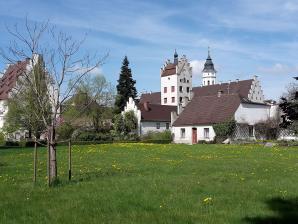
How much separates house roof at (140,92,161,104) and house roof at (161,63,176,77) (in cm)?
599

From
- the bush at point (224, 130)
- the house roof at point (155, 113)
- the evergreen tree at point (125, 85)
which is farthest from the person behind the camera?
the evergreen tree at point (125, 85)

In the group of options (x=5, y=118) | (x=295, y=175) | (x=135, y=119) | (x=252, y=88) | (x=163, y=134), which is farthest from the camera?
(x=252, y=88)

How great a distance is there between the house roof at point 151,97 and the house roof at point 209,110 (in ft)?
135

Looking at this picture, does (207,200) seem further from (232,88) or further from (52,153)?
(232,88)

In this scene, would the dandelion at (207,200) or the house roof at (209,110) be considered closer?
the dandelion at (207,200)

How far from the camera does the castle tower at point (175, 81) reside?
96.7 meters

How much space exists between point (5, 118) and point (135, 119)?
21.4m

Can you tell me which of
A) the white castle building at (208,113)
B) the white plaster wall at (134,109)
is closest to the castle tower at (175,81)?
the white castle building at (208,113)

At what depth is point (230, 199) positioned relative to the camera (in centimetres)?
969

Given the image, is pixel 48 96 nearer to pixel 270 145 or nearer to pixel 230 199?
pixel 230 199

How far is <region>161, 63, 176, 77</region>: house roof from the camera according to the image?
3859 inches

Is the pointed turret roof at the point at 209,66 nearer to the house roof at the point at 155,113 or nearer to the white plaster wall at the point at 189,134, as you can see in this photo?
the house roof at the point at 155,113

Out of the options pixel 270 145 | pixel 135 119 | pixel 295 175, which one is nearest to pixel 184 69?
pixel 135 119

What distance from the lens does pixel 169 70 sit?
9925 cm
